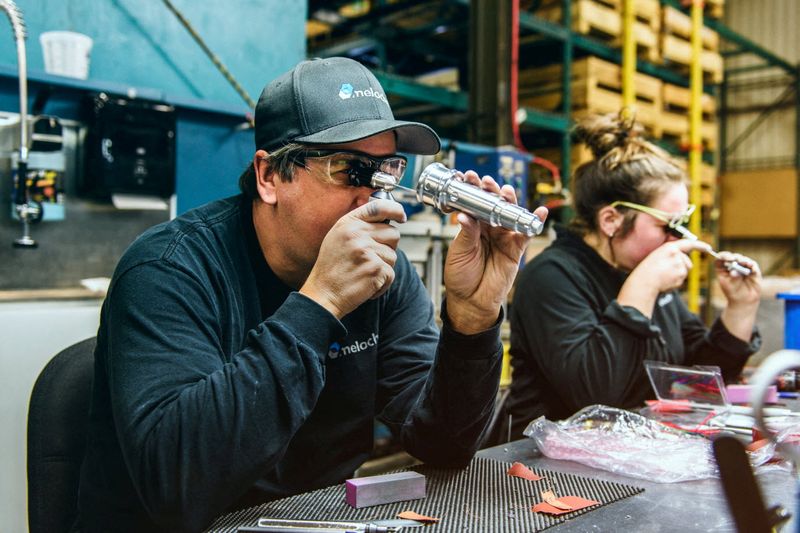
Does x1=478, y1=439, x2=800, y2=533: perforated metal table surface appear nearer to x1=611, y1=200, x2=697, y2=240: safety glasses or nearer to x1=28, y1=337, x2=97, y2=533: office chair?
x1=28, y1=337, x2=97, y2=533: office chair

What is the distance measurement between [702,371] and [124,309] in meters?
1.12

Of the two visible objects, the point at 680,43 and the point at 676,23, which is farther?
the point at 680,43

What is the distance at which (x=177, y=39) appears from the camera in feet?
8.05

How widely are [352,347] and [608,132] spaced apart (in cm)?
106

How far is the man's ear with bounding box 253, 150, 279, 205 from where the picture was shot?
1.11 metres

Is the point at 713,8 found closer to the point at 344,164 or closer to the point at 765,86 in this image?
the point at 765,86

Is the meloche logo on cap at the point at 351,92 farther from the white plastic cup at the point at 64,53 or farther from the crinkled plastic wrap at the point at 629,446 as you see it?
the white plastic cup at the point at 64,53

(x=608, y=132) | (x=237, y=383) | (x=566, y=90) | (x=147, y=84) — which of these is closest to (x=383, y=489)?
(x=237, y=383)

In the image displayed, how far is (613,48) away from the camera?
4648 millimetres

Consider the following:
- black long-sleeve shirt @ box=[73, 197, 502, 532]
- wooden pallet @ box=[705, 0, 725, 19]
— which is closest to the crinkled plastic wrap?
black long-sleeve shirt @ box=[73, 197, 502, 532]

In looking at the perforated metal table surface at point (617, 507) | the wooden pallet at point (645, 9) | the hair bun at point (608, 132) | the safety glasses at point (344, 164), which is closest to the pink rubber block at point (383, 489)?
the perforated metal table surface at point (617, 507)

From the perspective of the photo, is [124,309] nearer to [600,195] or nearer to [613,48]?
[600,195]

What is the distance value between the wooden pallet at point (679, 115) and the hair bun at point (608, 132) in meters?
3.38

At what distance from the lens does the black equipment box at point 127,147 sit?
2023 mm
